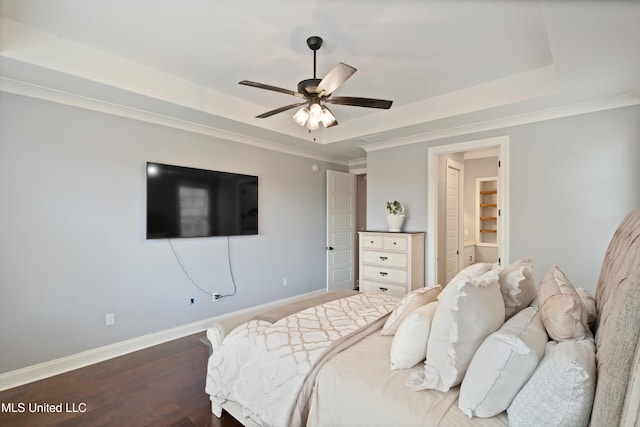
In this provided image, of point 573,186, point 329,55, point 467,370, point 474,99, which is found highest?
point 329,55

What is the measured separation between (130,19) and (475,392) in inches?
116

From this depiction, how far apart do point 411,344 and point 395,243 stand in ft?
8.45

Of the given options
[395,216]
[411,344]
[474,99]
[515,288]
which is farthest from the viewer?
[395,216]

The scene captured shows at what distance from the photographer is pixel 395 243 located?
13.1 feet

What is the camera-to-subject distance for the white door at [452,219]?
4.51m

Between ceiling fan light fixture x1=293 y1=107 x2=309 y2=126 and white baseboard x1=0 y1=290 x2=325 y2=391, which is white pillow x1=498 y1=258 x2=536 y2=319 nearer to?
ceiling fan light fixture x1=293 y1=107 x2=309 y2=126

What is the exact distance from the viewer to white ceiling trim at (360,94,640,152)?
2887 mm

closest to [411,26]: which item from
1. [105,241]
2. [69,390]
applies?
[105,241]

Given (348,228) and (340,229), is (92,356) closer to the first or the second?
(340,229)

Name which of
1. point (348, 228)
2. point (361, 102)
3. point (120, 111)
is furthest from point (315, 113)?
point (348, 228)

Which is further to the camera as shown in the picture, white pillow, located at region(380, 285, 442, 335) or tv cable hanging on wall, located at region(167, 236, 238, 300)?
tv cable hanging on wall, located at region(167, 236, 238, 300)

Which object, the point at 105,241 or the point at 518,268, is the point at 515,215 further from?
the point at 105,241

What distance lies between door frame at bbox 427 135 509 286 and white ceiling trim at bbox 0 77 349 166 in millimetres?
2214

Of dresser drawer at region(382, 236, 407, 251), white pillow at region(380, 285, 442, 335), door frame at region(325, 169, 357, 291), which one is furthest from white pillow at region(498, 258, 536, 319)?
door frame at region(325, 169, 357, 291)
